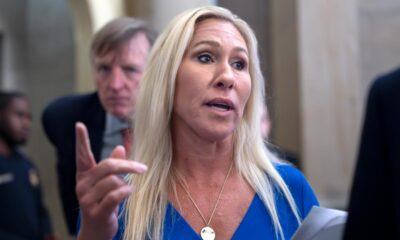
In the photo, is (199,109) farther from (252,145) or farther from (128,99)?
(128,99)

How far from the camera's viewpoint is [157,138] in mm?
1955

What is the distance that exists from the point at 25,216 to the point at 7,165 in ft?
1.22

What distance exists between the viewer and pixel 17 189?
449cm

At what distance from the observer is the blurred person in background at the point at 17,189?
437 cm

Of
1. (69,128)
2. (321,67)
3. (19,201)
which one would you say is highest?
(69,128)

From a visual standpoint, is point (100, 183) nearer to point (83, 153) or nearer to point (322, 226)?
point (83, 153)

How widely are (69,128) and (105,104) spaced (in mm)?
265

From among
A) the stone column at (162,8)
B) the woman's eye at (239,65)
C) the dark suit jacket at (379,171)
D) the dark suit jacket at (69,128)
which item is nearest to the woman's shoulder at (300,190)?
the woman's eye at (239,65)

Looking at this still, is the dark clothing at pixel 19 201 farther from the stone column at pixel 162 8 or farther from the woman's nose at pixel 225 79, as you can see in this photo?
the woman's nose at pixel 225 79

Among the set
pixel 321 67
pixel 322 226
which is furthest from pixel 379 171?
pixel 321 67

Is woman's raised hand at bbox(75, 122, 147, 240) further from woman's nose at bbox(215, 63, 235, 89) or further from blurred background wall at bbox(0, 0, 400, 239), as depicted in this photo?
blurred background wall at bbox(0, 0, 400, 239)

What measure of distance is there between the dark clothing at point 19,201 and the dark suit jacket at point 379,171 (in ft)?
11.7

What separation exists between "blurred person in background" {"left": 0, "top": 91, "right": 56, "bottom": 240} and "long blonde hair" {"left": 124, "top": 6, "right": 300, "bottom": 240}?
255 centimetres

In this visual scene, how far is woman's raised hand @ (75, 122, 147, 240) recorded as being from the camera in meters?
1.43
